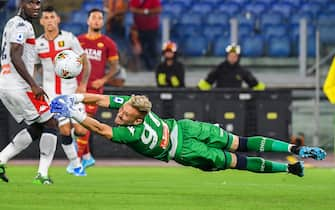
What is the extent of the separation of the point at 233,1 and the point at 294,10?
143 cm

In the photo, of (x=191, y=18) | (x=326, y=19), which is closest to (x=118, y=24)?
(x=191, y=18)

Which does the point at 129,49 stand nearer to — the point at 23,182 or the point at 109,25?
the point at 109,25

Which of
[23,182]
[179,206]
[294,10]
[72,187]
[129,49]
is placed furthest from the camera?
[294,10]

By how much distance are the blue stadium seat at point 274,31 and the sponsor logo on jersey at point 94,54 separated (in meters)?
7.62

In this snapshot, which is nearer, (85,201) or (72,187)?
(85,201)

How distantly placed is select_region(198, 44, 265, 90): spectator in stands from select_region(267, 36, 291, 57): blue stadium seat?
5.73 ft

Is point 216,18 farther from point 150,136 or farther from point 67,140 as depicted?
point 150,136

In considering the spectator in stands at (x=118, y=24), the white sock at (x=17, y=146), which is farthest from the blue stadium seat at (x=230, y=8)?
the white sock at (x=17, y=146)

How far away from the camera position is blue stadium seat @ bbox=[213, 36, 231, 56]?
2544cm

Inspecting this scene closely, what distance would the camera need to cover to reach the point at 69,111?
39.2ft

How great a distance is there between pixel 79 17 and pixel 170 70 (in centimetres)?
354

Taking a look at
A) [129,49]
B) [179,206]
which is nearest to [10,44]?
[179,206]

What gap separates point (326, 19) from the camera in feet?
83.1

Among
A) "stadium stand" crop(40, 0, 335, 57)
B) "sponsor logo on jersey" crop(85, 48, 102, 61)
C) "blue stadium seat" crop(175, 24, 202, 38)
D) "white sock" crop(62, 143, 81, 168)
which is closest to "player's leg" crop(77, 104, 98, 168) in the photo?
"sponsor logo on jersey" crop(85, 48, 102, 61)
